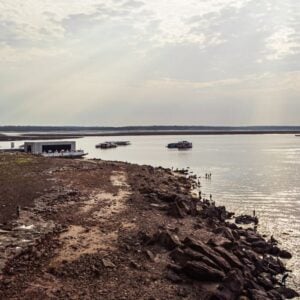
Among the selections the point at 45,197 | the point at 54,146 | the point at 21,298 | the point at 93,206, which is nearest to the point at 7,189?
the point at 45,197

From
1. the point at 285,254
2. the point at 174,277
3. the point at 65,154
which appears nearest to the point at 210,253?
the point at 174,277

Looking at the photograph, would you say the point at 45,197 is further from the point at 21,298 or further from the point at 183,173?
the point at 183,173

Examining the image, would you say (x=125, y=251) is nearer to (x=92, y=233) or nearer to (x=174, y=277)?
(x=92, y=233)

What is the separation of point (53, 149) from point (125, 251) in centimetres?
8110

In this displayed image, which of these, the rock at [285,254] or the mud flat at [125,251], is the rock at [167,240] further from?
the rock at [285,254]

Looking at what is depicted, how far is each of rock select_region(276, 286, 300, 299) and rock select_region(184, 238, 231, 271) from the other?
2688 millimetres

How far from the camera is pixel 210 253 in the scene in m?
23.4

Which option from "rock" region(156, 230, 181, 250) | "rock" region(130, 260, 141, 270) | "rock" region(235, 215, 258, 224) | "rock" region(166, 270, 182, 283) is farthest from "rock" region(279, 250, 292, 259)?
"rock" region(130, 260, 141, 270)

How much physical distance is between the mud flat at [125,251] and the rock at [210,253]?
0.05 meters

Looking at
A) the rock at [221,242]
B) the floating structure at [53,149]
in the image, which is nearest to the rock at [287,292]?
the rock at [221,242]

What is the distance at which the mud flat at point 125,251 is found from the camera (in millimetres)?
19438

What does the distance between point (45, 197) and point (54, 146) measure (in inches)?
2662

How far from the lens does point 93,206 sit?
3453cm

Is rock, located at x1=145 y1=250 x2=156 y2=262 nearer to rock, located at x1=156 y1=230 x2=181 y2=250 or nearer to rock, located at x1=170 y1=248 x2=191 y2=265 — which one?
rock, located at x1=170 y1=248 x2=191 y2=265
